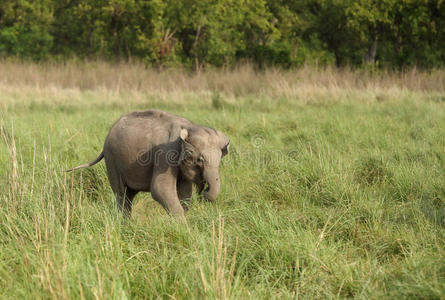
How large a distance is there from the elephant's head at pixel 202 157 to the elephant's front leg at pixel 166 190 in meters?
0.11

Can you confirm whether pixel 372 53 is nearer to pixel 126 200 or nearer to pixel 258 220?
pixel 126 200

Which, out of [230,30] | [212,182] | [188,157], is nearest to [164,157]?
[188,157]

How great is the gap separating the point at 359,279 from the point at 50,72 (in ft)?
47.0

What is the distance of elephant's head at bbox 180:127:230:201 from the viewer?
131 inches

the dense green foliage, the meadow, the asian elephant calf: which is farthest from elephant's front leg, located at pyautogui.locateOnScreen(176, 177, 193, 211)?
the dense green foliage

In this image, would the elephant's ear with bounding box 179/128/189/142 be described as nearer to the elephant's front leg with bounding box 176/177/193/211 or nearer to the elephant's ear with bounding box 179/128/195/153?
the elephant's ear with bounding box 179/128/195/153

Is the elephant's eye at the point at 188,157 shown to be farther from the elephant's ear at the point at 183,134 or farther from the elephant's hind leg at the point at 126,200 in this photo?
the elephant's hind leg at the point at 126,200

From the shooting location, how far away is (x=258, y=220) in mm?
3242

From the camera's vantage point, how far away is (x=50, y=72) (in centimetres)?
1509

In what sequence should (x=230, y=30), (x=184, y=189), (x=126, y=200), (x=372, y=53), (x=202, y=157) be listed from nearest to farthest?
(x=202, y=157) < (x=184, y=189) < (x=126, y=200) < (x=230, y=30) < (x=372, y=53)

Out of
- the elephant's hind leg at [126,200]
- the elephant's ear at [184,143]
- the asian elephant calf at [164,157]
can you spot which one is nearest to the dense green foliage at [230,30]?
the elephant's hind leg at [126,200]

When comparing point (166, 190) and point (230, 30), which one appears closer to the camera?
point (166, 190)

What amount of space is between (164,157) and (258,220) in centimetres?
86

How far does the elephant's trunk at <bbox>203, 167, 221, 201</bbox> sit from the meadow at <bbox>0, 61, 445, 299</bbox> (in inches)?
5.3
